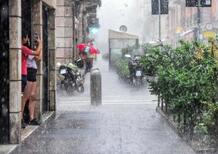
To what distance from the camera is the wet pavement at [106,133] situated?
10102 millimetres

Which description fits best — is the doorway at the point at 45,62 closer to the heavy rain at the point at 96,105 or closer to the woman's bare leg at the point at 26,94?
the heavy rain at the point at 96,105

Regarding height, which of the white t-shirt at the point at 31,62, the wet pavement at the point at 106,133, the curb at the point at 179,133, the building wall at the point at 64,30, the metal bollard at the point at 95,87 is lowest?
the wet pavement at the point at 106,133


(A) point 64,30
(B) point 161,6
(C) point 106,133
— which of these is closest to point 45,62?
(C) point 106,133

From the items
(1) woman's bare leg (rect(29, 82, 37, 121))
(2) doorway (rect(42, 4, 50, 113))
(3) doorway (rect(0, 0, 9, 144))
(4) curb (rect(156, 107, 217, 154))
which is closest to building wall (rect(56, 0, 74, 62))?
(2) doorway (rect(42, 4, 50, 113))

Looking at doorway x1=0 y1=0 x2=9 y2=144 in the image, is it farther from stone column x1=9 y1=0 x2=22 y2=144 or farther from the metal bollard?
the metal bollard

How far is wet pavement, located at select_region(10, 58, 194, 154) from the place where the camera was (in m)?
10.1

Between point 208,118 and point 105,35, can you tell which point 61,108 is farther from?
point 105,35

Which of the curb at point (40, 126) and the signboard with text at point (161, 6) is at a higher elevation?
the signboard with text at point (161, 6)

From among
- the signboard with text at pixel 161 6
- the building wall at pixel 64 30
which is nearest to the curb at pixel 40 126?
the building wall at pixel 64 30

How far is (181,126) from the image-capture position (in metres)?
11.6

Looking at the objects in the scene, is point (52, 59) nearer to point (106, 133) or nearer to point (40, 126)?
point (40, 126)

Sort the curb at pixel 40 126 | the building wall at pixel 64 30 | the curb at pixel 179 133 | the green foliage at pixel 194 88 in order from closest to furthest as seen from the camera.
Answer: the curb at pixel 179 133
the green foliage at pixel 194 88
the curb at pixel 40 126
the building wall at pixel 64 30

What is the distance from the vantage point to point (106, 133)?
39.4 ft

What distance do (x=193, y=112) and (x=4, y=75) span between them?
2980 millimetres
